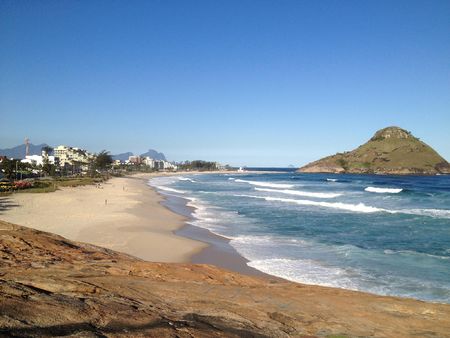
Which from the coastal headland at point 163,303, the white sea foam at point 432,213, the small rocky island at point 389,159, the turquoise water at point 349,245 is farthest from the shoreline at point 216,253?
the small rocky island at point 389,159

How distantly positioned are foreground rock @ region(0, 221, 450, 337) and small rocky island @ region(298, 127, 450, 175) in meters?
155

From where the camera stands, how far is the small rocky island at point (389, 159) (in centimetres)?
15075

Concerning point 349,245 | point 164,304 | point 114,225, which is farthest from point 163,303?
point 114,225

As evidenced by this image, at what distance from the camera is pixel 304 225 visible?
2516 centimetres

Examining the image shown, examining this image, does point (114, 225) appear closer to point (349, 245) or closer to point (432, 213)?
point (349, 245)

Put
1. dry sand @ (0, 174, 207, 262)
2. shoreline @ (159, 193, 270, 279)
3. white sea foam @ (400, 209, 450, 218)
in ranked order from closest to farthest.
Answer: shoreline @ (159, 193, 270, 279) → dry sand @ (0, 174, 207, 262) → white sea foam @ (400, 209, 450, 218)

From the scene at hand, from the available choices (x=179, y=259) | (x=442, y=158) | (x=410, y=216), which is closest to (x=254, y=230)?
(x=179, y=259)

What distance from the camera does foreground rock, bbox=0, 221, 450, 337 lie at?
436 cm

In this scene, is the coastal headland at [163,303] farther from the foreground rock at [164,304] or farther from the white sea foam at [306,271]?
the white sea foam at [306,271]

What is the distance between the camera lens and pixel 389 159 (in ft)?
528

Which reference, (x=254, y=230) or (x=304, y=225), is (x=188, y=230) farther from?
(x=304, y=225)

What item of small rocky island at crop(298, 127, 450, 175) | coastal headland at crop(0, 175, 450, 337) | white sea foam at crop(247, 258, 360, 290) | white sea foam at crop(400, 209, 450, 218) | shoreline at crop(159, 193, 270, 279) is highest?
small rocky island at crop(298, 127, 450, 175)

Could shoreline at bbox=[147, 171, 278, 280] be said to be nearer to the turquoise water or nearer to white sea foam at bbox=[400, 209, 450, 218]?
the turquoise water

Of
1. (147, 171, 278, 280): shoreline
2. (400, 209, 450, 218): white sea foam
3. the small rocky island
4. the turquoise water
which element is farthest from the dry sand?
the small rocky island
